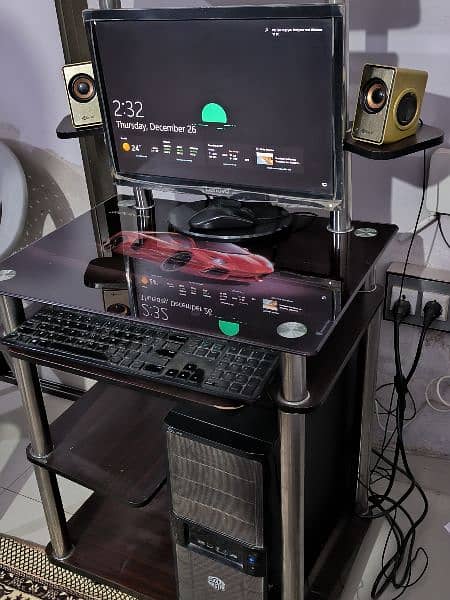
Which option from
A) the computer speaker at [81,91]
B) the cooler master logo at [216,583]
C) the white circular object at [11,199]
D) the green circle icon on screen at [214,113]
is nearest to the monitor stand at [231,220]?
the green circle icon on screen at [214,113]

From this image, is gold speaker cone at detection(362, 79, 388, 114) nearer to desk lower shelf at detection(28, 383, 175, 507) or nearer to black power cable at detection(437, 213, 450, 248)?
black power cable at detection(437, 213, 450, 248)

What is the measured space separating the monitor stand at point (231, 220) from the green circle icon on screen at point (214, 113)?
186mm

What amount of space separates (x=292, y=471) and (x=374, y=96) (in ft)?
2.16

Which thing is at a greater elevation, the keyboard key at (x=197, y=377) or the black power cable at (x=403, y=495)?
the keyboard key at (x=197, y=377)

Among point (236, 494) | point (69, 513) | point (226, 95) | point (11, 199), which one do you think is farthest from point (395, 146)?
point (69, 513)

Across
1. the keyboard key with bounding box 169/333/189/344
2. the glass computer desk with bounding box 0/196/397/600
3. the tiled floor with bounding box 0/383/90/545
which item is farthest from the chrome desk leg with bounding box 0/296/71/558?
the keyboard key with bounding box 169/333/189/344

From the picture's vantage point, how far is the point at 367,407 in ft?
4.86

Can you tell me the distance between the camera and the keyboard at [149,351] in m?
1.05

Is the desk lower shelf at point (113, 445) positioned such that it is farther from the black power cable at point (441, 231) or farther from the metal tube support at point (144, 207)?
the black power cable at point (441, 231)

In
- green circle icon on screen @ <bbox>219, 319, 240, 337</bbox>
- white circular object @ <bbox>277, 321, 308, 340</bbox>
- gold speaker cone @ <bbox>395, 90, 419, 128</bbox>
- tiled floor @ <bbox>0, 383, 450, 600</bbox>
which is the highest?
gold speaker cone @ <bbox>395, 90, 419, 128</bbox>

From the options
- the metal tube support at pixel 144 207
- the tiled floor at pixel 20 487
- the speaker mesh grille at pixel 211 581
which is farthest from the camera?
the tiled floor at pixel 20 487

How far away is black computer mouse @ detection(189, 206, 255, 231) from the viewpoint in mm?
1345

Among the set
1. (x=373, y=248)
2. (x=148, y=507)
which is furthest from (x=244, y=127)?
(x=148, y=507)

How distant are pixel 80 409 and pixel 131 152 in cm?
59
